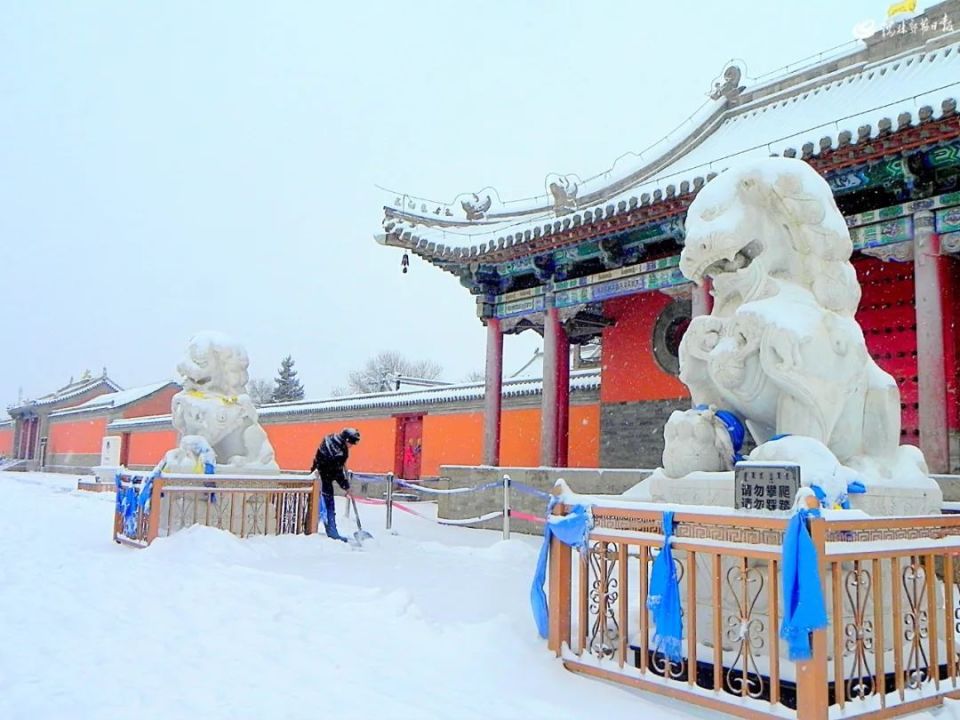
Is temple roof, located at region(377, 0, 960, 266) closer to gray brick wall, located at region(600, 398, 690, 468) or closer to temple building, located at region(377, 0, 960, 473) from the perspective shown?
temple building, located at region(377, 0, 960, 473)

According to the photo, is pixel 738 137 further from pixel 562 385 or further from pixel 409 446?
pixel 409 446

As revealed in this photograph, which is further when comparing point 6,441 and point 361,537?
point 6,441

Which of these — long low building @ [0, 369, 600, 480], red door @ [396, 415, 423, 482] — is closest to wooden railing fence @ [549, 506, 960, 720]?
long low building @ [0, 369, 600, 480]

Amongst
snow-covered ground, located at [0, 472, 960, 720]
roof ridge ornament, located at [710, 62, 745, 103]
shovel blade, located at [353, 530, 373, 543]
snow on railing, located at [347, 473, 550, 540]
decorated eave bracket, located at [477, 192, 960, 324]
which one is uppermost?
roof ridge ornament, located at [710, 62, 745, 103]

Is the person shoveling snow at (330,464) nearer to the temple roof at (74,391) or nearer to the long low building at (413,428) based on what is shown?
the long low building at (413,428)

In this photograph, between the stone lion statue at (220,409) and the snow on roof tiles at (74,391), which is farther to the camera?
the snow on roof tiles at (74,391)

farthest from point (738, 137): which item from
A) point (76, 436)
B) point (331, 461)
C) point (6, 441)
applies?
point (6, 441)

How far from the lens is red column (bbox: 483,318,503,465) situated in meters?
10.2

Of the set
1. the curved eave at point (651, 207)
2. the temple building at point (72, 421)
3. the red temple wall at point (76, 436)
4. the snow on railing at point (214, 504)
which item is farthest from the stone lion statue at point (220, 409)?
the red temple wall at point (76, 436)

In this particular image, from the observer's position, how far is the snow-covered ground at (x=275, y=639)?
8.79 feet

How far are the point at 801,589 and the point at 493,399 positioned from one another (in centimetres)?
805

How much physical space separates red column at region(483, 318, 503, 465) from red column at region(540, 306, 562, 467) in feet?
2.13

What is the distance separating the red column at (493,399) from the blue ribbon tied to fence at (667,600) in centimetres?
728

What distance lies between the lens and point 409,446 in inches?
635
